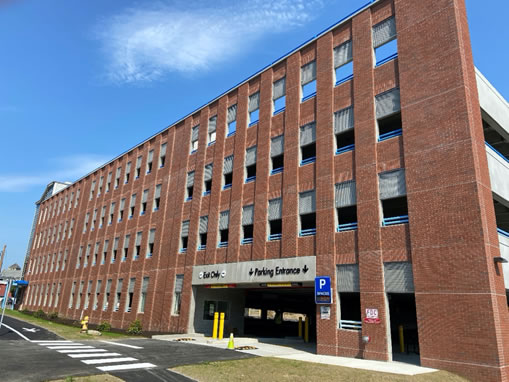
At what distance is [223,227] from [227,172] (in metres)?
4.70

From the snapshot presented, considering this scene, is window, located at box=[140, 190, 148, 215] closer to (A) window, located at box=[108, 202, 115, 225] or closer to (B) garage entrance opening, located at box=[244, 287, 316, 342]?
(A) window, located at box=[108, 202, 115, 225]

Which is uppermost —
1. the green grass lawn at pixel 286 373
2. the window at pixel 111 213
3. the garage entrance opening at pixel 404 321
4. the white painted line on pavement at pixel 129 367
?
the window at pixel 111 213

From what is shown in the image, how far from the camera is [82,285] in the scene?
4600cm

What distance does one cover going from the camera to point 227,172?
31.2 m

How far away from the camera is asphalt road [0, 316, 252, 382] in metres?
12.4

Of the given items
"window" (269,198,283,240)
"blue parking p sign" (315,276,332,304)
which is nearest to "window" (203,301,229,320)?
"window" (269,198,283,240)

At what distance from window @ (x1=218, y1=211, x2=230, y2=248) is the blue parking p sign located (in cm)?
990

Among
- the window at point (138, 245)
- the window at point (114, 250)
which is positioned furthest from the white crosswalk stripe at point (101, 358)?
the window at point (114, 250)

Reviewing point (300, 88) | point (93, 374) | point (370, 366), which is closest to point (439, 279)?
point (370, 366)

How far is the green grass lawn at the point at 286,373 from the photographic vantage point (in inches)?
516

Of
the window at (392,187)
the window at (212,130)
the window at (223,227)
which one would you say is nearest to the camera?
the window at (392,187)

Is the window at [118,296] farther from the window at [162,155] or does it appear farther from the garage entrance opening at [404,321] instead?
the garage entrance opening at [404,321]

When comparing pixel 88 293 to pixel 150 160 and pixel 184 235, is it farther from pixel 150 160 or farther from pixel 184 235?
pixel 184 235

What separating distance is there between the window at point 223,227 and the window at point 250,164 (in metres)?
3.30
